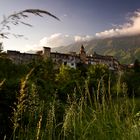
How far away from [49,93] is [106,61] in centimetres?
13697

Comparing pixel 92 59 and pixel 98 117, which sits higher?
pixel 98 117

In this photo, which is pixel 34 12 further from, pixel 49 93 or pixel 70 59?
pixel 70 59

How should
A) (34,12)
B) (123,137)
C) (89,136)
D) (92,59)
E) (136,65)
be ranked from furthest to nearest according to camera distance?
(92,59) → (136,65) → (89,136) → (123,137) → (34,12)

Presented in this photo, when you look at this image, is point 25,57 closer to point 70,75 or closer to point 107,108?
point 70,75

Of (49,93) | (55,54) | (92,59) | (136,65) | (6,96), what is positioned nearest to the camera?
(6,96)

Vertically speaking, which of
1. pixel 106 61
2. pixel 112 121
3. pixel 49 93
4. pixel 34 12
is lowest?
pixel 106 61

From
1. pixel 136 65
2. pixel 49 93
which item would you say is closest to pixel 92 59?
pixel 136 65

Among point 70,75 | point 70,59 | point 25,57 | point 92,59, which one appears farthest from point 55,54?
point 70,75

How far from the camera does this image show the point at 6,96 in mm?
6059

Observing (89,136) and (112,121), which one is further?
(112,121)

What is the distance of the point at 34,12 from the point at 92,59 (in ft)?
449

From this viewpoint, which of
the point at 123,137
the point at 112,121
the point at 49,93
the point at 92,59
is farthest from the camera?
the point at 92,59

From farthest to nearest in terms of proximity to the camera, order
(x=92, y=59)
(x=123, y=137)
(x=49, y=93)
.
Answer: (x=92, y=59)
(x=49, y=93)
(x=123, y=137)

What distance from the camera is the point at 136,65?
105250 mm
